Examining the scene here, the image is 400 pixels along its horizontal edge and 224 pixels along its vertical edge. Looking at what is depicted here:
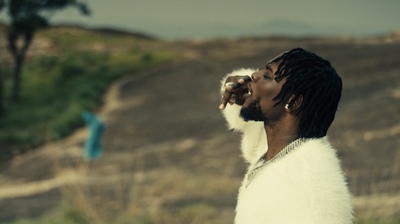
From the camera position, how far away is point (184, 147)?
1917cm

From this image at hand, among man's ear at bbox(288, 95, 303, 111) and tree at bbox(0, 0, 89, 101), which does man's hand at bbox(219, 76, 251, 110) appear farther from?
tree at bbox(0, 0, 89, 101)

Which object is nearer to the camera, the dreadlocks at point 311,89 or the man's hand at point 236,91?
the dreadlocks at point 311,89

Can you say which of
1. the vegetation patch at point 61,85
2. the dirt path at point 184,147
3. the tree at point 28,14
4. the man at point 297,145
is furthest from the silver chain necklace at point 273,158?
the tree at point 28,14

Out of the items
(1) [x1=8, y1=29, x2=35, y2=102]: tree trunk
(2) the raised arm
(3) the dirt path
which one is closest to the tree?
(1) [x1=8, y1=29, x2=35, y2=102]: tree trunk

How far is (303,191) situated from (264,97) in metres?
0.32

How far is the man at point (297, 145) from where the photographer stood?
2408 millimetres

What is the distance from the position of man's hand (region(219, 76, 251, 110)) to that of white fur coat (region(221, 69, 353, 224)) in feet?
0.88

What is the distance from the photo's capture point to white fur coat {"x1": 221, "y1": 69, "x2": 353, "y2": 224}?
240 cm

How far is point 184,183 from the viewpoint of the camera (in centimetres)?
1293

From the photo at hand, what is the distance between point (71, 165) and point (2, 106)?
507 inches

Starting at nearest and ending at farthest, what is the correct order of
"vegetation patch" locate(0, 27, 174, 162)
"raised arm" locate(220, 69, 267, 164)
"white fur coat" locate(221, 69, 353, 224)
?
"white fur coat" locate(221, 69, 353, 224), "raised arm" locate(220, 69, 267, 164), "vegetation patch" locate(0, 27, 174, 162)

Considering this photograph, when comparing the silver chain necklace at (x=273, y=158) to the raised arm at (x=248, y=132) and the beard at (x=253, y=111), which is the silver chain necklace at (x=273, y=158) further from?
the raised arm at (x=248, y=132)

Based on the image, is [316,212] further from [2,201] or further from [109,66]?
[109,66]

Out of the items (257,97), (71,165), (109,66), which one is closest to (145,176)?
(71,165)
